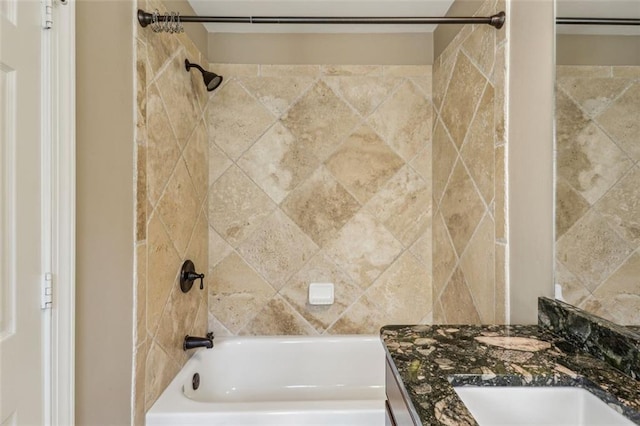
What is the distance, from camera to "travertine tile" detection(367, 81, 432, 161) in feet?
7.12

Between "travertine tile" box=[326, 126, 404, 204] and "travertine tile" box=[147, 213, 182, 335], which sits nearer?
"travertine tile" box=[147, 213, 182, 335]

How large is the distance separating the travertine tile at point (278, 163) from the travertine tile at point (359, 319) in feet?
2.57

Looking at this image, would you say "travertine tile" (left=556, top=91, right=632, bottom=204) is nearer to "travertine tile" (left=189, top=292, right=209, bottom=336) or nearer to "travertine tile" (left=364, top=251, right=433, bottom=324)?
"travertine tile" (left=364, top=251, right=433, bottom=324)

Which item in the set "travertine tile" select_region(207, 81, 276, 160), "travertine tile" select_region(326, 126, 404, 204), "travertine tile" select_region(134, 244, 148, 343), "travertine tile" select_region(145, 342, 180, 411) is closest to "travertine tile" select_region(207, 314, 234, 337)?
"travertine tile" select_region(145, 342, 180, 411)

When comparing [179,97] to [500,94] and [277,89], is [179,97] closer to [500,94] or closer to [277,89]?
[277,89]

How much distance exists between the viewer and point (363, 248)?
218cm

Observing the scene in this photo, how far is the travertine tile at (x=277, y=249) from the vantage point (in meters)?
2.16

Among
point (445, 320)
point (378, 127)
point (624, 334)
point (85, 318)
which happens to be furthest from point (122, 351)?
point (378, 127)

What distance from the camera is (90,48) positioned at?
1.08 m

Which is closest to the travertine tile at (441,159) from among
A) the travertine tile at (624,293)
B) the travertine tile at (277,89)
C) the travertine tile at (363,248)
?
the travertine tile at (363,248)
